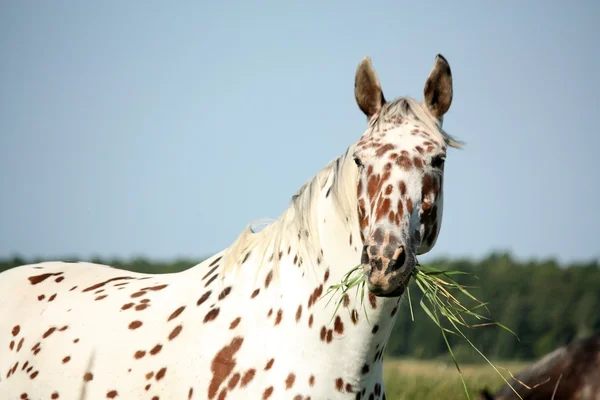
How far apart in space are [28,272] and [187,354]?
208 centimetres

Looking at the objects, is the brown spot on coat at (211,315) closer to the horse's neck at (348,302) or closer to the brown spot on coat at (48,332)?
the horse's neck at (348,302)

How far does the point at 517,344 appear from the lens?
2906 centimetres

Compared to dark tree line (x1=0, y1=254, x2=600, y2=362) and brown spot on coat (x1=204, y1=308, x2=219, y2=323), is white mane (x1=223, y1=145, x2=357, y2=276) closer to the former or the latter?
brown spot on coat (x1=204, y1=308, x2=219, y2=323)

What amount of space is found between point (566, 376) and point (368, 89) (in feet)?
10.9

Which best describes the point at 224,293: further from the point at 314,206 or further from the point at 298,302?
the point at 314,206

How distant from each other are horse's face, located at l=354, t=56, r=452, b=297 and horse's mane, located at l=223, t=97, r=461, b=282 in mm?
22

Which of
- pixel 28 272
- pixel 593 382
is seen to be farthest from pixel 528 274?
pixel 28 272

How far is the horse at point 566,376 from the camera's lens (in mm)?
6324

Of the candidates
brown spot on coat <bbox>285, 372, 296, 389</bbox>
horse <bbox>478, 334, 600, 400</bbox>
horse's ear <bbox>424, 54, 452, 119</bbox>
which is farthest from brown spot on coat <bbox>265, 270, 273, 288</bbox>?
horse <bbox>478, 334, 600, 400</bbox>

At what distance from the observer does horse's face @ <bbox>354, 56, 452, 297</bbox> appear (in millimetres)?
3740

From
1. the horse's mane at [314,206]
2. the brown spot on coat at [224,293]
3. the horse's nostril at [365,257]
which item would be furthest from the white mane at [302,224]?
the horse's nostril at [365,257]

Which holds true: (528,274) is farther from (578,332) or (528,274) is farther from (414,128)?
(414,128)

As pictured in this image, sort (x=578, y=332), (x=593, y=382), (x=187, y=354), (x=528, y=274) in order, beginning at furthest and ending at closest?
(x=528, y=274)
(x=578, y=332)
(x=593, y=382)
(x=187, y=354)

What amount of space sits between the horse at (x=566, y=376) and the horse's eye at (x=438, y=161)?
2705mm
